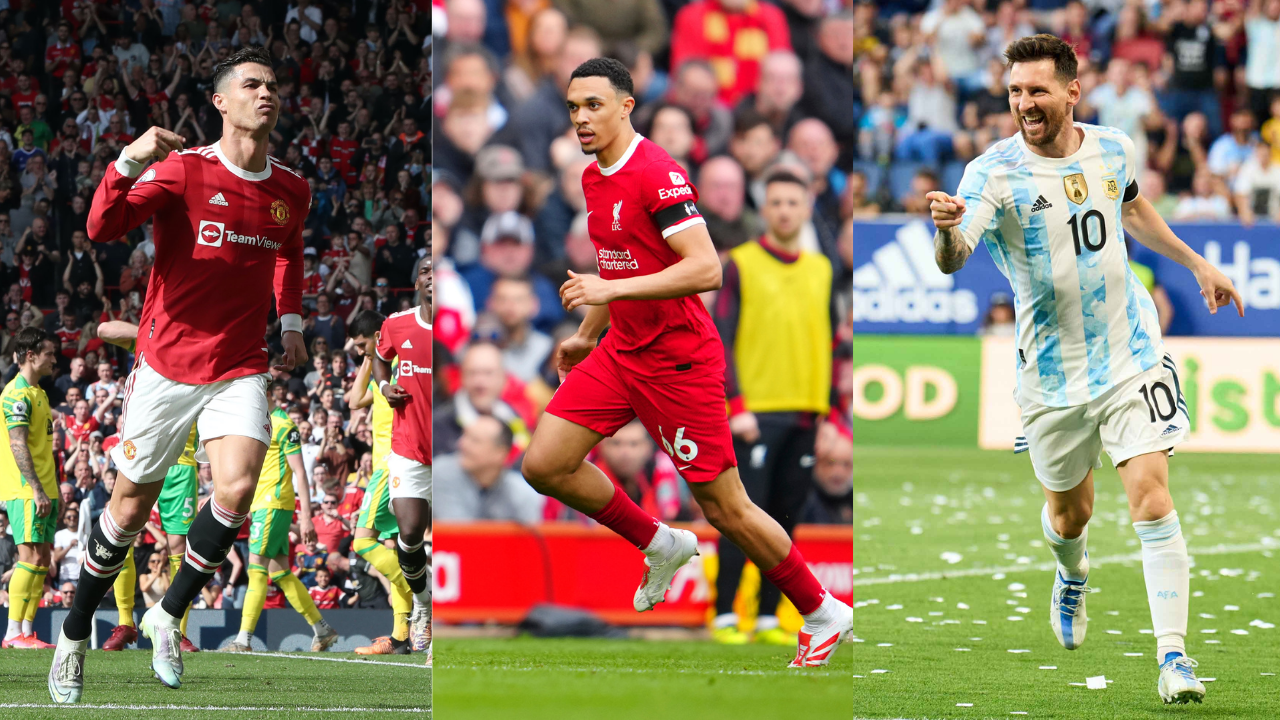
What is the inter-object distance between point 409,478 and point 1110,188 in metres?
3.72

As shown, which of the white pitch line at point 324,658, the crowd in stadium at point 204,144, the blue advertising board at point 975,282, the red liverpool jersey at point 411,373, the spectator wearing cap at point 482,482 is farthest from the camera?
the blue advertising board at point 975,282

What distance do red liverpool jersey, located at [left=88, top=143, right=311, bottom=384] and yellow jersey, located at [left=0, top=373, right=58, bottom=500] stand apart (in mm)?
3080

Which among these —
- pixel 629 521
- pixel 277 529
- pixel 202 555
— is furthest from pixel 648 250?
pixel 277 529

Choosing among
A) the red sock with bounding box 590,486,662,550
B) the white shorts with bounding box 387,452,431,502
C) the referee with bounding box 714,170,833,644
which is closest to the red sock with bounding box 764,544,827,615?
the referee with bounding box 714,170,833,644

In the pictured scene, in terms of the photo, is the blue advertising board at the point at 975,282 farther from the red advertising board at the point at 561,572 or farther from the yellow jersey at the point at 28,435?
the red advertising board at the point at 561,572

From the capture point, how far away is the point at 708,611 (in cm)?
468

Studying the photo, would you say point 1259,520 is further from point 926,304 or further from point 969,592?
point 926,304

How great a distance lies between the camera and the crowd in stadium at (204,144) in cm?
941

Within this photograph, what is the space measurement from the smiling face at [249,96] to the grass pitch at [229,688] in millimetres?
2142

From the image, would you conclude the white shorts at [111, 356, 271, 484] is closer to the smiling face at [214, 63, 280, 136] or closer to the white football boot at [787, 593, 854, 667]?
the smiling face at [214, 63, 280, 136]

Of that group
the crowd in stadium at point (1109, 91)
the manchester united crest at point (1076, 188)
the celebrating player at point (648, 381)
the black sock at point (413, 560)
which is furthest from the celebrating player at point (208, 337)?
the crowd in stadium at point (1109, 91)

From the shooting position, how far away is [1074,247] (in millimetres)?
4699

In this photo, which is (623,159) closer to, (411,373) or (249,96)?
(249,96)

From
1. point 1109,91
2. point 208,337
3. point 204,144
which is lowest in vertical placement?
point 208,337
